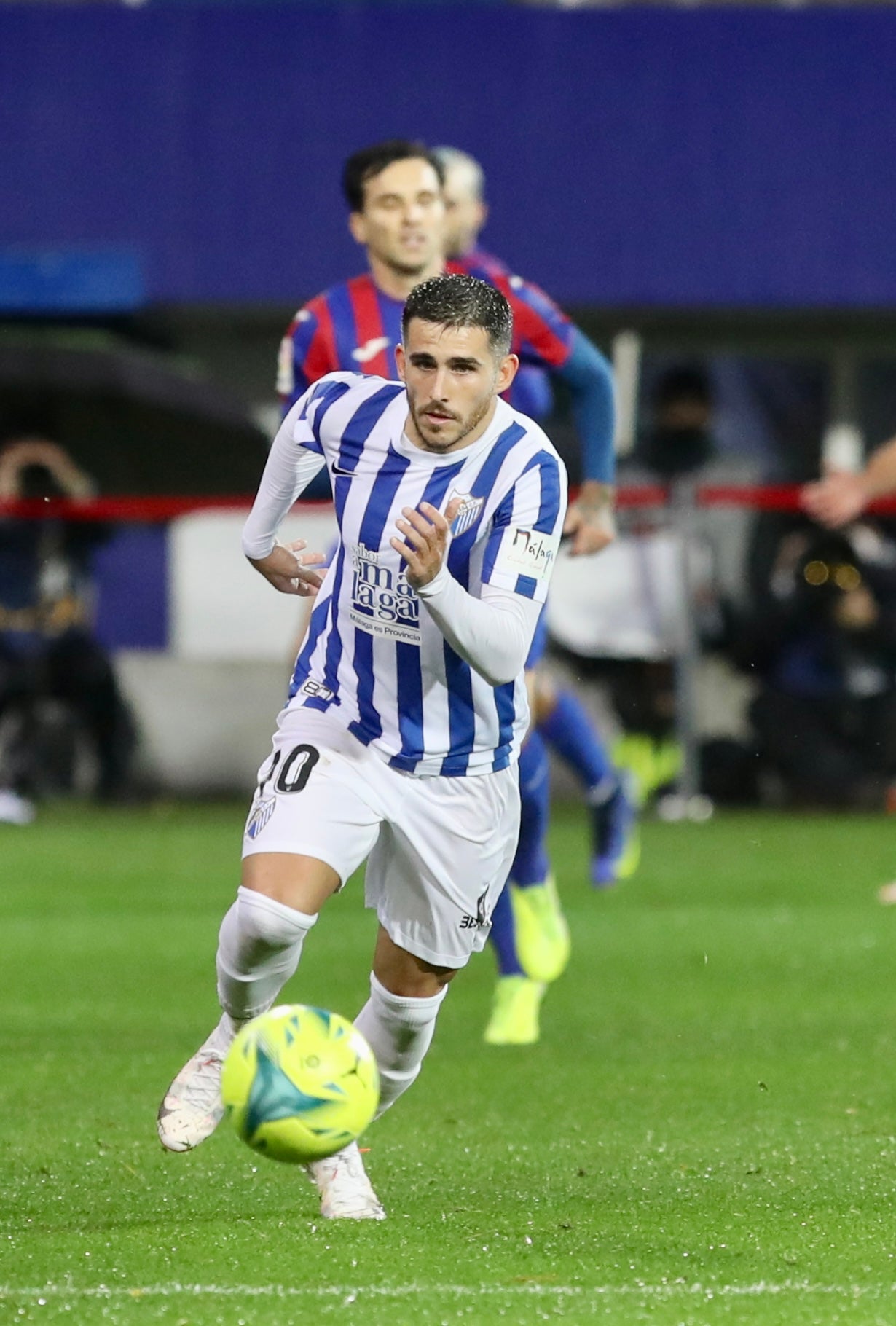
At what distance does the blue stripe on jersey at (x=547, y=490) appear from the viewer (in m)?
5.01

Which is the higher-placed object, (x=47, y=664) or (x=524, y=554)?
(x=524, y=554)

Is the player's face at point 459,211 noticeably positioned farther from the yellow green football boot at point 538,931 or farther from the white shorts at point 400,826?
the white shorts at point 400,826

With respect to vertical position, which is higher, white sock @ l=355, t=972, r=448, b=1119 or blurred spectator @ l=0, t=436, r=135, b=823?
white sock @ l=355, t=972, r=448, b=1119

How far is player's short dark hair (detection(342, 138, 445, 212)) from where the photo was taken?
7023 mm

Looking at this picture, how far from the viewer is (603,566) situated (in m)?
13.9

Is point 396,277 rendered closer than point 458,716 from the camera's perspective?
No

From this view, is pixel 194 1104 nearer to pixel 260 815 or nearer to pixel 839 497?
pixel 260 815

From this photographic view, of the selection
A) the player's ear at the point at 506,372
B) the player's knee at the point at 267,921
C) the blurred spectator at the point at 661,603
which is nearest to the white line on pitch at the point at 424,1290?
the player's knee at the point at 267,921

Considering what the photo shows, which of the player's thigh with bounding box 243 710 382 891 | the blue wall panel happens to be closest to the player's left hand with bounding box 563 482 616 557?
the player's thigh with bounding box 243 710 382 891

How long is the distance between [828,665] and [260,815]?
9.01 metres

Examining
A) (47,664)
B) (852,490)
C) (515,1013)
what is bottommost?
(47,664)

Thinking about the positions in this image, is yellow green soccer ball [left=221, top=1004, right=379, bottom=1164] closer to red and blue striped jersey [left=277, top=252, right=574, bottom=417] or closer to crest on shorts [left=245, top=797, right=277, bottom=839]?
crest on shorts [left=245, top=797, right=277, bottom=839]

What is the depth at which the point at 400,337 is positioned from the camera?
22.7 ft

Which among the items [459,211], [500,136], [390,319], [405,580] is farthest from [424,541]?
[500,136]
